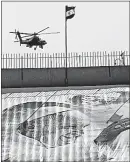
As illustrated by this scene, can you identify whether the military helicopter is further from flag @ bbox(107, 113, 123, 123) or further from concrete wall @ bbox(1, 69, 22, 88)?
flag @ bbox(107, 113, 123, 123)

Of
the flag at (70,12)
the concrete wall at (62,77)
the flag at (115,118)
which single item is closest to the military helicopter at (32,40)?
the flag at (70,12)

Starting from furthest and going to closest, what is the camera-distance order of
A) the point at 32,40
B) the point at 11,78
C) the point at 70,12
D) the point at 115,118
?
the point at 32,40, the point at 70,12, the point at 11,78, the point at 115,118

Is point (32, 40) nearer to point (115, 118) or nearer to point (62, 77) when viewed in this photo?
point (62, 77)

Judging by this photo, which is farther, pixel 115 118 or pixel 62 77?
pixel 62 77

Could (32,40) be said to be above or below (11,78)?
above

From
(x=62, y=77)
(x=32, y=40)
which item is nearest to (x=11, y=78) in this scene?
(x=62, y=77)

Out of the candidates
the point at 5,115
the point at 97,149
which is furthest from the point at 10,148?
the point at 97,149

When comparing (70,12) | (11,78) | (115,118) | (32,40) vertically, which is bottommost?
(115,118)

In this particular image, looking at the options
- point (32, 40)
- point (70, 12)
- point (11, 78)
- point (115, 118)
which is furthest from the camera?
point (32, 40)

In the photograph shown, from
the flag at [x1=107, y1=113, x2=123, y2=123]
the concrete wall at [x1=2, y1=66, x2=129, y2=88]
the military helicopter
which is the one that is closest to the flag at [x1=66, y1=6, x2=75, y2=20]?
the military helicopter
